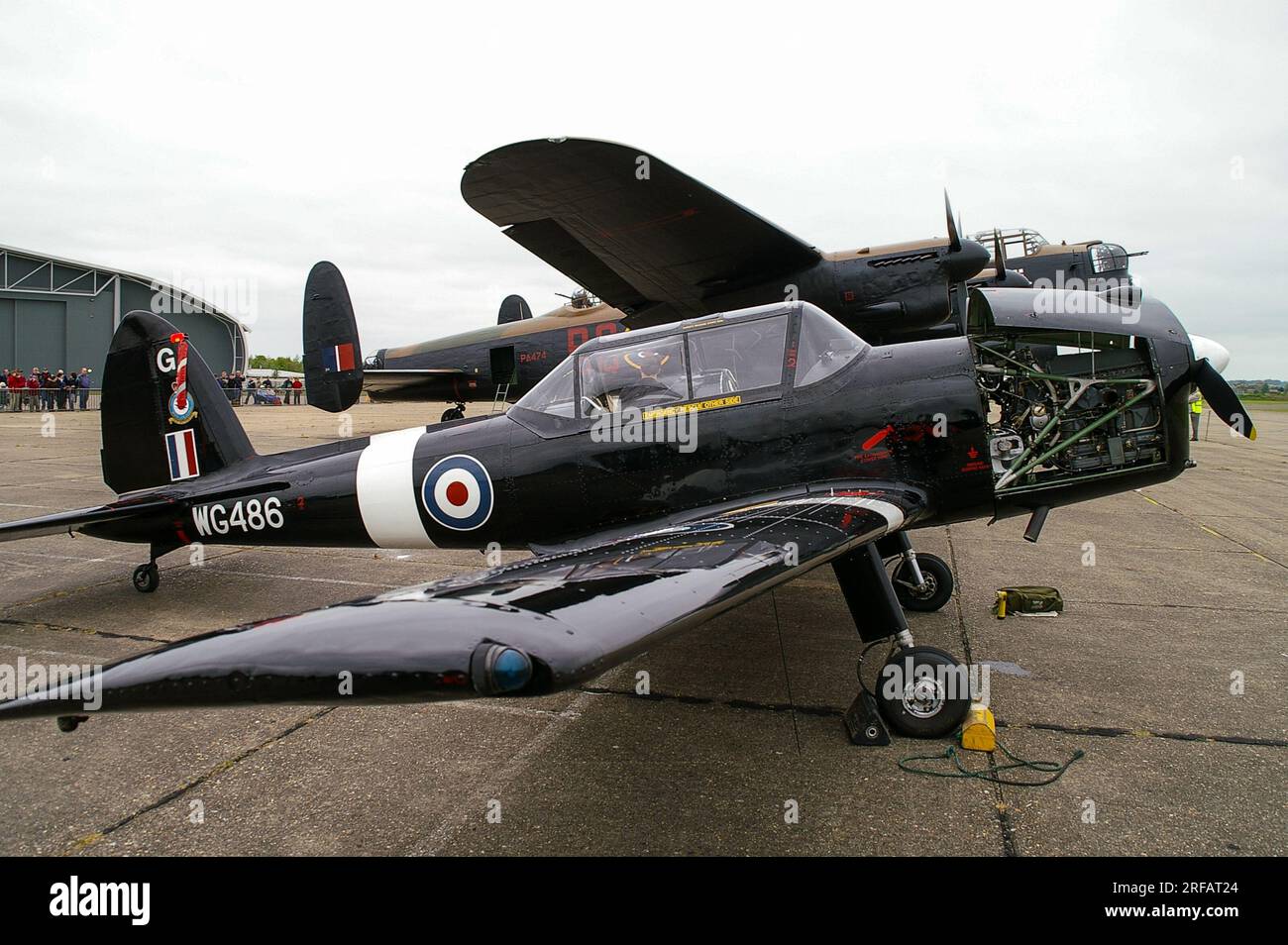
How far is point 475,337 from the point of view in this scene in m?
15.8

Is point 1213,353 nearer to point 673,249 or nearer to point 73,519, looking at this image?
point 673,249

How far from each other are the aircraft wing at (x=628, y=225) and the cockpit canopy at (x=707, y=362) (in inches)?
129

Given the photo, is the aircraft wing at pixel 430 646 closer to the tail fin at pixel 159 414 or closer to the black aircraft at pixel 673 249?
the tail fin at pixel 159 414

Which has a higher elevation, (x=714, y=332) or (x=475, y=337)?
(x=475, y=337)

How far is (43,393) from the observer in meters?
34.4

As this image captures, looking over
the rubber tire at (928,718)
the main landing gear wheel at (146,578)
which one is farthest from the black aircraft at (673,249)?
the rubber tire at (928,718)

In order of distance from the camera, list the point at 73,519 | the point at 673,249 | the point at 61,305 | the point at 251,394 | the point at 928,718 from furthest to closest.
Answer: the point at 251,394 → the point at 61,305 → the point at 673,249 → the point at 73,519 → the point at 928,718

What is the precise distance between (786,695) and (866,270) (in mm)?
7130

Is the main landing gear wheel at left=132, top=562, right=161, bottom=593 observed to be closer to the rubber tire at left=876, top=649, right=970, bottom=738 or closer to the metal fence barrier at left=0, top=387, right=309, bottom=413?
the rubber tire at left=876, top=649, right=970, bottom=738

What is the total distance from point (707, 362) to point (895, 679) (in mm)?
2160

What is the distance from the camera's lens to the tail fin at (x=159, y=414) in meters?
6.04

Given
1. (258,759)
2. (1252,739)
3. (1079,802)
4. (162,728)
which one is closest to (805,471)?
(1079,802)

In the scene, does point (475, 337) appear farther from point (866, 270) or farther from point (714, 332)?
point (714, 332)

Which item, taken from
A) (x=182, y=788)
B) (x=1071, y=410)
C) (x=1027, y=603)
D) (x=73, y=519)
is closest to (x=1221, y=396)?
(x=1071, y=410)
